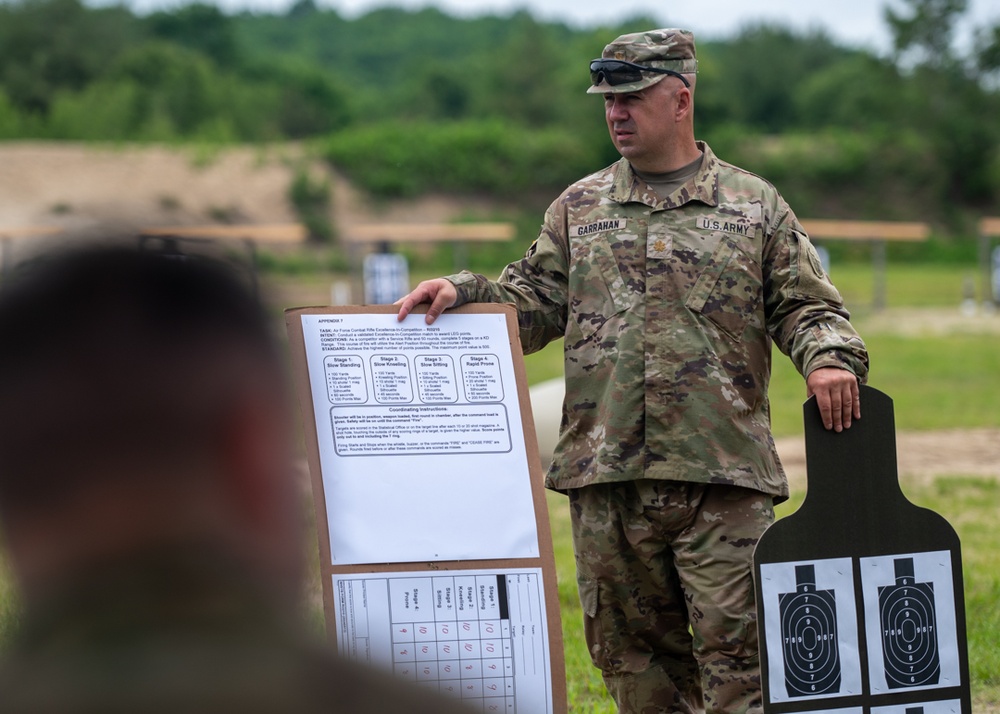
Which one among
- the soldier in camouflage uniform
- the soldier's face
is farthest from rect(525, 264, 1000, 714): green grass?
the soldier's face

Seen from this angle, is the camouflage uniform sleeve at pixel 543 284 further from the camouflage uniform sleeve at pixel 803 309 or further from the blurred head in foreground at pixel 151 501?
the blurred head in foreground at pixel 151 501

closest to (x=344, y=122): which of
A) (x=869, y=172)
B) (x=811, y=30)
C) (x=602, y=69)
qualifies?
(x=869, y=172)

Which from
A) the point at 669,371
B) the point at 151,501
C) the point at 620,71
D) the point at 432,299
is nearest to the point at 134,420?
the point at 151,501

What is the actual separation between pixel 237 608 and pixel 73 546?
133 mm

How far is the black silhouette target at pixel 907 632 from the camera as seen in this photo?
10.2 ft

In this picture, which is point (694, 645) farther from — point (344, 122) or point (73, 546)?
point (344, 122)

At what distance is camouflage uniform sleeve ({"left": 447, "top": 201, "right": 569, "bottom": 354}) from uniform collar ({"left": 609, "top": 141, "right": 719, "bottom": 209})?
0.65 feet

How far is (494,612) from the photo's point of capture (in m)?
3.04

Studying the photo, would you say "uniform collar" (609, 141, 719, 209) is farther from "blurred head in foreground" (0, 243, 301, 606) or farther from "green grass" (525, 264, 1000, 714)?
"blurred head in foreground" (0, 243, 301, 606)

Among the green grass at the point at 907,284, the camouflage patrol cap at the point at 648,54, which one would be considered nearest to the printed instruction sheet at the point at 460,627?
the camouflage patrol cap at the point at 648,54

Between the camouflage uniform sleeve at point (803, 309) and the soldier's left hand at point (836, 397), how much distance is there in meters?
0.07

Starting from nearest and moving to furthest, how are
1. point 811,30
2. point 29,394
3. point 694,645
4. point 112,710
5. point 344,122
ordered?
point 112,710 → point 29,394 → point 694,645 → point 344,122 → point 811,30

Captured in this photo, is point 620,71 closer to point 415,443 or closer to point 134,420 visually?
point 415,443

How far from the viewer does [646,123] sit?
3637 mm
